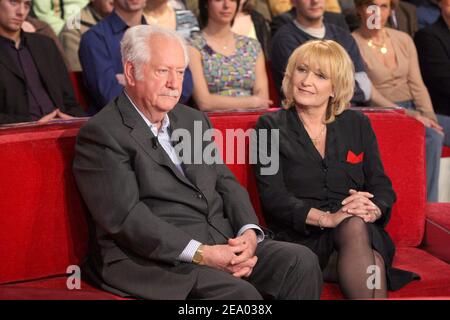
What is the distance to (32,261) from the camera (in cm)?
287

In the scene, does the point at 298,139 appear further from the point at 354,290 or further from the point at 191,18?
the point at 191,18

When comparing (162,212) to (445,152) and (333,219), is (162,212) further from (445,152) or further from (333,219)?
(445,152)

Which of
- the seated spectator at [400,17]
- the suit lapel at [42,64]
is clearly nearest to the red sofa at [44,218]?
the suit lapel at [42,64]

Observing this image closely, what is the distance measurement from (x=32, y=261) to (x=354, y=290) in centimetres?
100

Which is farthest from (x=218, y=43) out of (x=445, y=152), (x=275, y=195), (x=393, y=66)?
(x=275, y=195)

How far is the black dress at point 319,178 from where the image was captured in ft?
10.2

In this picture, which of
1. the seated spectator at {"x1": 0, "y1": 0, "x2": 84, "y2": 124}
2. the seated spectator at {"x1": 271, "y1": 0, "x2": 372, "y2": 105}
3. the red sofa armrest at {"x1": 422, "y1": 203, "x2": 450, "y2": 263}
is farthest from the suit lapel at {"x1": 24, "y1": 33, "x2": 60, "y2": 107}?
the red sofa armrest at {"x1": 422, "y1": 203, "x2": 450, "y2": 263}

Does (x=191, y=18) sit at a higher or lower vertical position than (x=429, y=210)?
higher

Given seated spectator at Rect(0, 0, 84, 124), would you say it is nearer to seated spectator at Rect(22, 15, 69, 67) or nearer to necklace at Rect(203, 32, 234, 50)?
seated spectator at Rect(22, 15, 69, 67)

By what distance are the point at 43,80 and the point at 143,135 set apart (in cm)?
140

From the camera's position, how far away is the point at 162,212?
2801 millimetres

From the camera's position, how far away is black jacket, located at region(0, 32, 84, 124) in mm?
3920

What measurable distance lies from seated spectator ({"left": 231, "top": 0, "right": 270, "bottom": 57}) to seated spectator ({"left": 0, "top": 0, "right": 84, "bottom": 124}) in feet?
4.11
